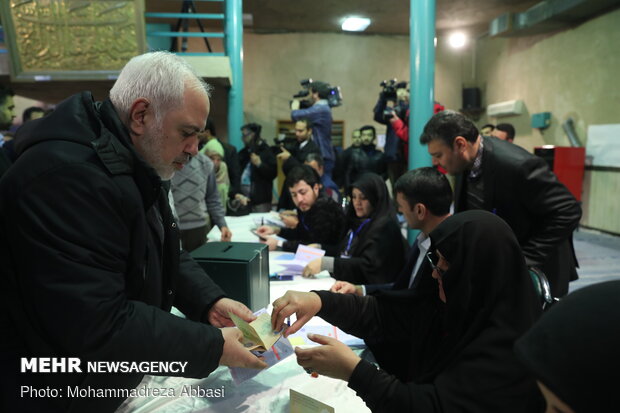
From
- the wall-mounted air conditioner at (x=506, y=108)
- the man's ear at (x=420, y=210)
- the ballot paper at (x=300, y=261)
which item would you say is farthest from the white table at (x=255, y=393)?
the wall-mounted air conditioner at (x=506, y=108)

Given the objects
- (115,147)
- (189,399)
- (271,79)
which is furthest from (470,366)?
(271,79)

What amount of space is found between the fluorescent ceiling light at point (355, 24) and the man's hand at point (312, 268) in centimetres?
803

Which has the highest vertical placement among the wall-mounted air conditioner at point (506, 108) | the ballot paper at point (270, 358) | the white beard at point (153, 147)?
the wall-mounted air conditioner at point (506, 108)

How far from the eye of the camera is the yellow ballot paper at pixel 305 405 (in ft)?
3.45

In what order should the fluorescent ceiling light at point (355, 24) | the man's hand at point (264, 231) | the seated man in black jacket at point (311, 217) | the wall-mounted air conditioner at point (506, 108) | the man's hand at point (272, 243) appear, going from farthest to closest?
the fluorescent ceiling light at point (355, 24) < the wall-mounted air conditioner at point (506, 108) < the man's hand at point (264, 231) < the seated man in black jacket at point (311, 217) < the man's hand at point (272, 243)

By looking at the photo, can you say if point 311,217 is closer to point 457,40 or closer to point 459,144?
point 459,144

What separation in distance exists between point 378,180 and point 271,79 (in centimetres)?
798

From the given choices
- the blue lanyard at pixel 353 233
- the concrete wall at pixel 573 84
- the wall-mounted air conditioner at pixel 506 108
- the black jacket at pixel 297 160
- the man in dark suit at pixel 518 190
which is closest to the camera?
the man in dark suit at pixel 518 190

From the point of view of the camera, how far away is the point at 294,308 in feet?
4.57

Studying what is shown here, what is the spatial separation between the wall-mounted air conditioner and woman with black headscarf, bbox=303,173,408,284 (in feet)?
25.6

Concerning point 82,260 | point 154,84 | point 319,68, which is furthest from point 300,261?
point 319,68

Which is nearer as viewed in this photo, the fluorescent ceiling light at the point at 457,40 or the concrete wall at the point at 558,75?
the concrete wall at the point at 558,75

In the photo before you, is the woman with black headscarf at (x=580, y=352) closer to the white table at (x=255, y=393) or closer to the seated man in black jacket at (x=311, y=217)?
the white table at (x=255, y=393)

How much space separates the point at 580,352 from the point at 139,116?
1.02 metres
